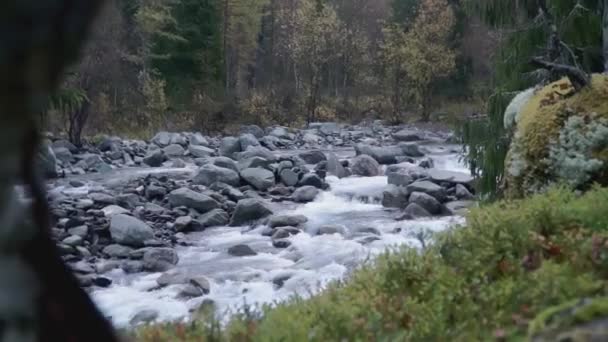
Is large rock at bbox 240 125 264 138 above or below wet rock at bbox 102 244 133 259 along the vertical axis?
below

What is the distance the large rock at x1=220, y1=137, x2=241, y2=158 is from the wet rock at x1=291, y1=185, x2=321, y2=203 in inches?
282

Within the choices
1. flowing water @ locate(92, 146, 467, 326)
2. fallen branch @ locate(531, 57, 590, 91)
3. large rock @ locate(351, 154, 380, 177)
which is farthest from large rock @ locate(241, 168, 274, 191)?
fallen branch @ locate(531, 57, 590, 91)

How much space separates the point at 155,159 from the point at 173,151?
2.00 meters

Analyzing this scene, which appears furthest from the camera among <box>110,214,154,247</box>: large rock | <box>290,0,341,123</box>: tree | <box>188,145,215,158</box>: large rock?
<box>290,0,341,123</box>: tree

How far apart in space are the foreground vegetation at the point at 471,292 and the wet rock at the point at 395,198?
1017 centimetres

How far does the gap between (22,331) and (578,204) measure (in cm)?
484

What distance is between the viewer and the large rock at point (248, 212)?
48.2 ft

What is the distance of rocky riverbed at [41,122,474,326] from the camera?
10258 mm

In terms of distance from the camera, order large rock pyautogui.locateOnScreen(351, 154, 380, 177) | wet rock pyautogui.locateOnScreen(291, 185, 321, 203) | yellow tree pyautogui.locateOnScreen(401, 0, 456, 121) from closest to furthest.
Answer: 1. wet rock pyautogui.locateOnScreen(291, 185, 321, 203)
2. large rock pyautogui.locateOnScreen(351, 154, 380, 177)
3. yellow tree pyautogui.locateOnScreen(401, 0, 456, 121)

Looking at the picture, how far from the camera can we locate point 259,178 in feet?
60.0

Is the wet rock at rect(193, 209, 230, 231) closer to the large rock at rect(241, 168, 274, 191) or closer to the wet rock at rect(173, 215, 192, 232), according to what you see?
the wet rock at rect(173, 215, 192, 232)

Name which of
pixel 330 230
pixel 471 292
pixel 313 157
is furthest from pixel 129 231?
pixel 313 157

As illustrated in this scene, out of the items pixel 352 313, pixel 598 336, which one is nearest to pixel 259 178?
pixel 352 313

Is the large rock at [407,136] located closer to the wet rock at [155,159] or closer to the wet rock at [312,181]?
the wet rock at [155,159]
